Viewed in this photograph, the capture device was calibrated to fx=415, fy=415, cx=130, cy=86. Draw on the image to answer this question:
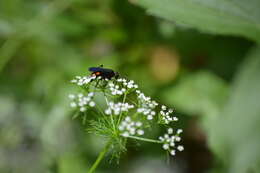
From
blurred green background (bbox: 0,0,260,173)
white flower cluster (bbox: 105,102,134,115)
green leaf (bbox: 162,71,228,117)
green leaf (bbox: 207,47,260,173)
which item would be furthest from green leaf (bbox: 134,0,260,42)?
green leaf (bbox: 162,71,228,117)

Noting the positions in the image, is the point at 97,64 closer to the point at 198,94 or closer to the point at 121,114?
the point at 198,94

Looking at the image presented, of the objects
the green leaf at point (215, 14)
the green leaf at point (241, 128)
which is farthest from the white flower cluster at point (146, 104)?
the green leaf at point (241, 128)

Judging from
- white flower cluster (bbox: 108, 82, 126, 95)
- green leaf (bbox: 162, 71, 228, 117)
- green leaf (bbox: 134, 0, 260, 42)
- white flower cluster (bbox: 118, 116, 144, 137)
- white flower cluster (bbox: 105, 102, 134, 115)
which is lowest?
white flower cluster (bbox: 118, 116, 144, 137)

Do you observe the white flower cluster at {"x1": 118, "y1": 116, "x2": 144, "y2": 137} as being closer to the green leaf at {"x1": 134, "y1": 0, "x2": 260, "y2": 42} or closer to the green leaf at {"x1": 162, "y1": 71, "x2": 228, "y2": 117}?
the green leaf at {"x1": 134, "y1": 0, "x2": 260, "y2": 42}

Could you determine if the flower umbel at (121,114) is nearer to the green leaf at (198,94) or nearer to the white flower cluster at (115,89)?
the white flower cluster at (115,89)

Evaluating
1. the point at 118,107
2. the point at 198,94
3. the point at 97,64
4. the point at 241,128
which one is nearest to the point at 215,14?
the point at 241,128

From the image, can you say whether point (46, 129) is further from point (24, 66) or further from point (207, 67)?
point (207, 67)

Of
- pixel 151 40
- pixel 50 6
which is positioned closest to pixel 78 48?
pixel 50 6
